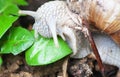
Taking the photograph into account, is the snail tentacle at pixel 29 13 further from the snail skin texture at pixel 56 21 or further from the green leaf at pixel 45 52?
the green leaf at pixel 45 52

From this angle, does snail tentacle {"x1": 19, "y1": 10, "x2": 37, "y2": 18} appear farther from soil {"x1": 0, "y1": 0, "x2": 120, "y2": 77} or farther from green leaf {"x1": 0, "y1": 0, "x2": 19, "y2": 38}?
soil {"x1": 0, "y1": 0, "x2": 120, "y2": 77}

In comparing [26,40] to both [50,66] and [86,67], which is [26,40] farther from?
[86,67]

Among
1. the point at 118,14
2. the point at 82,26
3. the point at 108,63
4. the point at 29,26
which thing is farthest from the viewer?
the point at 29,26

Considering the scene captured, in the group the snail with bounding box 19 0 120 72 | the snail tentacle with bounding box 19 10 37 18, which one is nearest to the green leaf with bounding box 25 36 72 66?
the snail with bounding box 19 0 120 72

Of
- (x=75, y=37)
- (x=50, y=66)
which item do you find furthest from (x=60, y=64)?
(x=75, y=37)

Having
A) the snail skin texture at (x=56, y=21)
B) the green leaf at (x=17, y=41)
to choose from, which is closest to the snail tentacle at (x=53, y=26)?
the snail skin texture at (x=56, y=21)

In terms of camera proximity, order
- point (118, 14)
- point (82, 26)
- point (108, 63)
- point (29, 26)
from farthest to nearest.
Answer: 1. point (29, 26)
2. point (108, 63)
3. point (82, 26)
4. point (118, 14)
